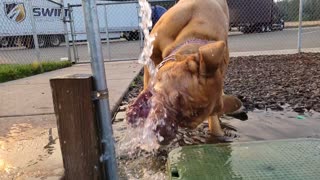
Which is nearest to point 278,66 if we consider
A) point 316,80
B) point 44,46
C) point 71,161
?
point 316,80

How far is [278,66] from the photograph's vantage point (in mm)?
8664

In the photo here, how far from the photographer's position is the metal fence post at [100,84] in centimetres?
217

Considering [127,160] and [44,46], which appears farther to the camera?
[44,46]

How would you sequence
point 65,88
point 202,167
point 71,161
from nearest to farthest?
point 65,88, point 71,161, point 202,167

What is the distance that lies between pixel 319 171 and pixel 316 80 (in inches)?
173

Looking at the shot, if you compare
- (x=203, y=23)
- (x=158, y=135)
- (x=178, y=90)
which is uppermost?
(x=203, y=23)

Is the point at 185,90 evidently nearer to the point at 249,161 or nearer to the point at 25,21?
the point at 249,161

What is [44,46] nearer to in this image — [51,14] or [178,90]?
[51,14]

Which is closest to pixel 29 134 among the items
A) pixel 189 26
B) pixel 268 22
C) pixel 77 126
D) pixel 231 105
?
pixel 77 126

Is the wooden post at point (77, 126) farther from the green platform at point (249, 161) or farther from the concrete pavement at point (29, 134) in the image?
the green platform at point (249, 161)

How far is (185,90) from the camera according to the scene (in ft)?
7.92

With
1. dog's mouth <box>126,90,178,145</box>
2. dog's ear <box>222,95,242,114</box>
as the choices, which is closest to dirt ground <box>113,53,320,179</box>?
dog's ear <box>222,95,242,114</box>

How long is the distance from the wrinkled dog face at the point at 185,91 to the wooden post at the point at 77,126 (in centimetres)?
41

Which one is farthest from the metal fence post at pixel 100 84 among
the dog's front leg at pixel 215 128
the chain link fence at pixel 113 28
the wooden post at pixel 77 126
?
the chain link fence at pixel 113 28
